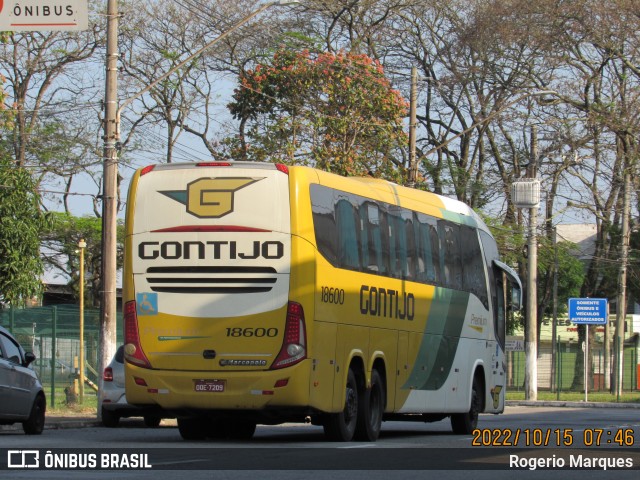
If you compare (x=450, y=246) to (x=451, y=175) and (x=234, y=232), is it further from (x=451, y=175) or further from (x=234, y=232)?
(x=451, y=175)

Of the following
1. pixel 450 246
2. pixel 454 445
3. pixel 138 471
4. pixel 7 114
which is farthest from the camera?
pixel 7 114

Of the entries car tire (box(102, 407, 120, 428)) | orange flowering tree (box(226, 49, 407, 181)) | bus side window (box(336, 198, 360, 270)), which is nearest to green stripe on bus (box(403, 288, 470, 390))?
bus side window (box(336, 198, 360, 270))

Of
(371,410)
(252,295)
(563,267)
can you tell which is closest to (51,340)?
(371,410)

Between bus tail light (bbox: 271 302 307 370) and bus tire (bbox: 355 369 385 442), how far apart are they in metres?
2.16

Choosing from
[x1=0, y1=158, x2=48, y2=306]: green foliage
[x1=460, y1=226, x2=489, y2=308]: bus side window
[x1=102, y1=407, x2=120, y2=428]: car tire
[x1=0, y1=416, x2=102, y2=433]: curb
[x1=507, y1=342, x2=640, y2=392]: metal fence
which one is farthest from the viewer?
[x1=507, y1=342, x2=640, y2=392]: metal fence

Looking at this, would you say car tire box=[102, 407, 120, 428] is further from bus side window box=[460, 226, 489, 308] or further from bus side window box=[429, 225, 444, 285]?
bus side window box=[460, 226, 489, 308]

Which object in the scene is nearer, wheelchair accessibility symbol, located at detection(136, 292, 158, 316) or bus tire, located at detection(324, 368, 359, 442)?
wheelchair accessibility symbol, located at detection(136, 292, 158, 316)

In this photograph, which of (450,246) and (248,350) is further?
(450,246)

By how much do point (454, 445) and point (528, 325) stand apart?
27.4 meters

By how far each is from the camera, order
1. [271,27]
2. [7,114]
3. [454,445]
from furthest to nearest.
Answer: [271,27] → [7,114] → [454,445]

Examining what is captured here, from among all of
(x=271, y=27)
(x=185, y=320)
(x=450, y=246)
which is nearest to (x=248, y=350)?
(x=185, y=320)

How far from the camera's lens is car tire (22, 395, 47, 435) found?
66.4 feet

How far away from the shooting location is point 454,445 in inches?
714

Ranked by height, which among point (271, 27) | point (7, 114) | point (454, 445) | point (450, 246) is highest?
point (271, 27)
